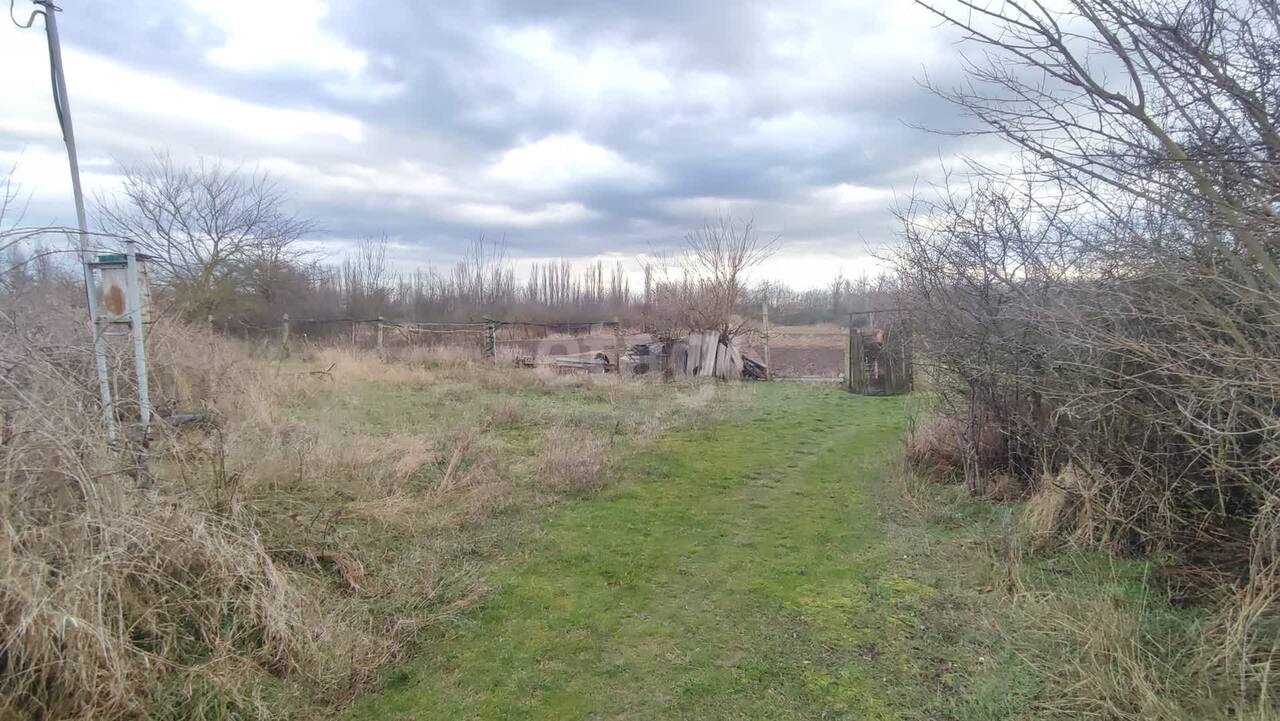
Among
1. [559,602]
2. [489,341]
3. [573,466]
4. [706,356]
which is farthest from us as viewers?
[489,341]

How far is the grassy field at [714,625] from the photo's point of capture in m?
2.77

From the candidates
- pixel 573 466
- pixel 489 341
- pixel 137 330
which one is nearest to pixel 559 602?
pixel 573 466

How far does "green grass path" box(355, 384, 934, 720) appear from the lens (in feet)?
9.14

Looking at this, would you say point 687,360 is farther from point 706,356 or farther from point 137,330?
point 137,330

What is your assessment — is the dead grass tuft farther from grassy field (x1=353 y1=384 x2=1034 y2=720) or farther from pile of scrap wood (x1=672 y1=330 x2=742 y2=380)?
pile of scrap wood (x1=672 y1=330 x2=742 y2=380)

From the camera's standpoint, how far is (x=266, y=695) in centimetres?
263

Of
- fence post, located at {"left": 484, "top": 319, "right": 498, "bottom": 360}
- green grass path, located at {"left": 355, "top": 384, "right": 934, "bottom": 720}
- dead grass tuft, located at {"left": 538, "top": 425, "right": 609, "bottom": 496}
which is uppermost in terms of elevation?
fence post, located at {"left": 484, "top": 319, "right": 498, "bottom": 360}

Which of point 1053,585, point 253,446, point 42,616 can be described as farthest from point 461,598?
point 1053,585

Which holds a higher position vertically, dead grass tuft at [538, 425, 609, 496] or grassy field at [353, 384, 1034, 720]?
dead grass tuft at [538, 425, 609, 496]

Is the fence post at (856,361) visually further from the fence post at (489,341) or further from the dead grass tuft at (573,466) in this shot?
the fence post at (489,341)

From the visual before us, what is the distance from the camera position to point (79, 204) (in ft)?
14.4

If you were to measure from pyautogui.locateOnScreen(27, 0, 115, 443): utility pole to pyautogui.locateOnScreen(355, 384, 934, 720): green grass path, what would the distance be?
6.45 ft

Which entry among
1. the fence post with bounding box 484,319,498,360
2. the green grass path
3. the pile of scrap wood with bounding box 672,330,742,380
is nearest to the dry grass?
the green grass path

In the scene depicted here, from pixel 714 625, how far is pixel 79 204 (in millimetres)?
5292
